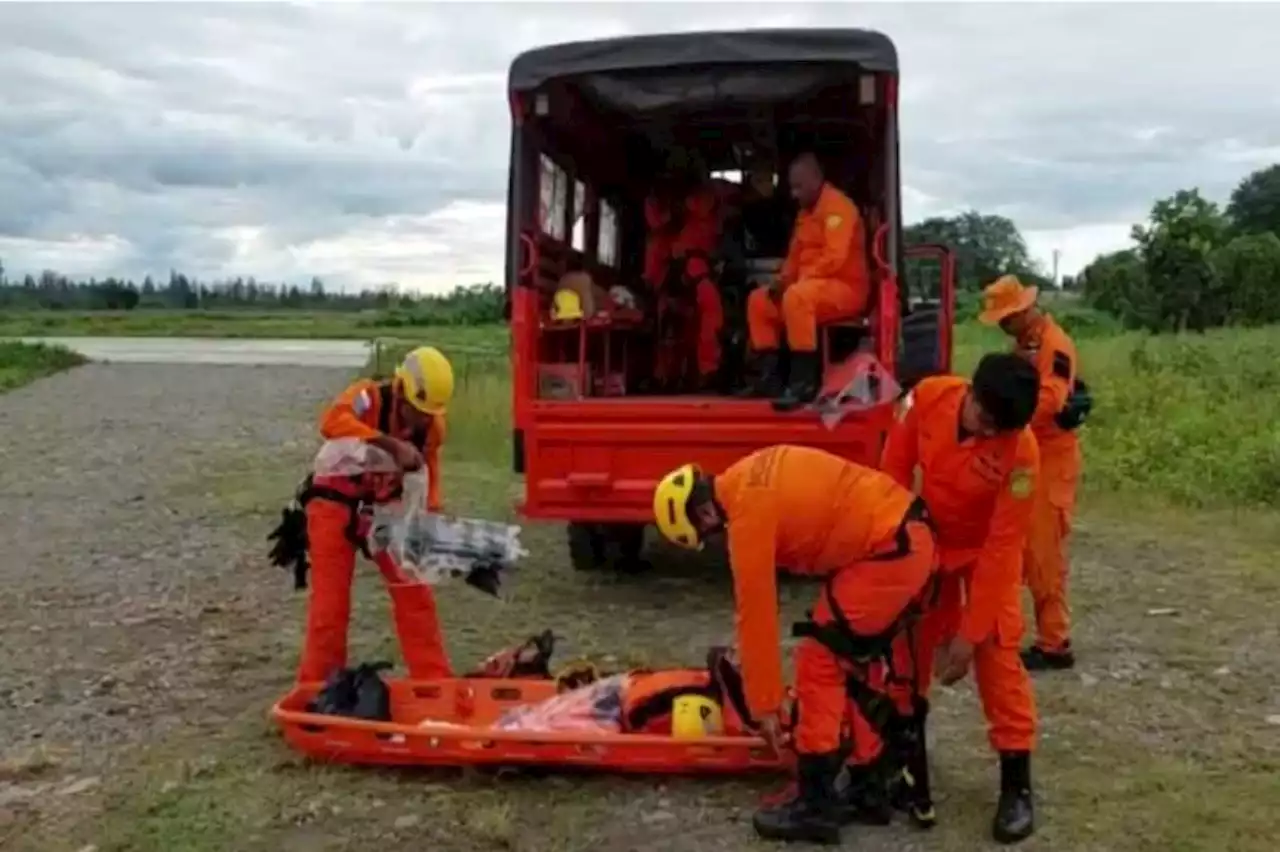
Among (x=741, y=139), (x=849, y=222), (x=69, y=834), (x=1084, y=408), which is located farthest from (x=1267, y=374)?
(x=69, y=834)

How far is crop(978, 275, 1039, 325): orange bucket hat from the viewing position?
664cm

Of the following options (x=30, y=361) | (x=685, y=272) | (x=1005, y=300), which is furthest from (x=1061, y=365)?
(x=30, y=361)

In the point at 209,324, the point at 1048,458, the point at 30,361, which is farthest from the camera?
the point at 209,324

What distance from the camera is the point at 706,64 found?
8.13 metres

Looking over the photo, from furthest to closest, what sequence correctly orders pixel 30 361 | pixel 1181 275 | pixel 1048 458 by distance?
pixel 1181 275
pixel 30 361
pixel 1048 458

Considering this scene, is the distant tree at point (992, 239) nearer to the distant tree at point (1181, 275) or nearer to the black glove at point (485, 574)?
the distant tree at point (1181, 275)

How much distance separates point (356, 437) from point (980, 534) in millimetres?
2239

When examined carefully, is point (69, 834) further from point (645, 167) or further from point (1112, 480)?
point (1112, 480)

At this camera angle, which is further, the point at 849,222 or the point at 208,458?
the point at 208,458

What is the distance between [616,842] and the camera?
5.05 metres

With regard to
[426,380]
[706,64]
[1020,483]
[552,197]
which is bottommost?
[1020,483]

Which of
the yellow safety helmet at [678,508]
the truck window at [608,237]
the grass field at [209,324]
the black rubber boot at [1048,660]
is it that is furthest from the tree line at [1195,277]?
the yellow safety helmet at [678,508]

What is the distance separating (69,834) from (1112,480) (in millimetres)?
9578

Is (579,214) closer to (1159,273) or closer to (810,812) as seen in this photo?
(810,812)
